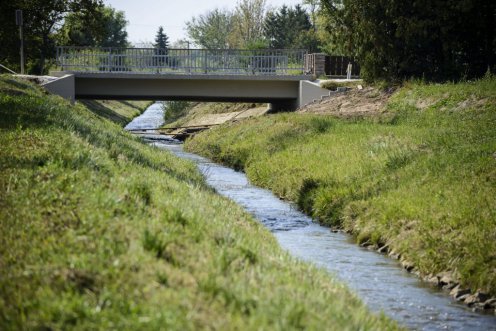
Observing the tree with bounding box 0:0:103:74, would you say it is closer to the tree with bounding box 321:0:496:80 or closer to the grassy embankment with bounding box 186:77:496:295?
the tree with bounding box 321:0:496:80

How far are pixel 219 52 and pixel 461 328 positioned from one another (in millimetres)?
37389

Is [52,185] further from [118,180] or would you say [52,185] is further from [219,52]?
[219,52]

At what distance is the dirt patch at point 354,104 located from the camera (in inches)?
1356

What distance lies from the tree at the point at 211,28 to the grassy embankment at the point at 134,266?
10666 centimetres

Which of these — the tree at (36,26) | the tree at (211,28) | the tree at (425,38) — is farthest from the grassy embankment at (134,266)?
the tree at (211,28)

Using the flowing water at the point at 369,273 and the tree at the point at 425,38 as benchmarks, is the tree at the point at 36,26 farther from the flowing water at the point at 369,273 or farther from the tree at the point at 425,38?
the flowing water at the point at 369,273

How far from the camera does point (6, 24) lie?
48.5 meters

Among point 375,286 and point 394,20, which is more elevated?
point 394,20

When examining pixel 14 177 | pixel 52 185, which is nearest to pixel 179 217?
pixel 52 185

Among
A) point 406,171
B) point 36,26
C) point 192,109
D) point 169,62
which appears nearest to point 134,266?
point 406,171

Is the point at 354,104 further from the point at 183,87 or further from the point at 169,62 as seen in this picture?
the point at 169,62

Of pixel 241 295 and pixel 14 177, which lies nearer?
pixel 241 295

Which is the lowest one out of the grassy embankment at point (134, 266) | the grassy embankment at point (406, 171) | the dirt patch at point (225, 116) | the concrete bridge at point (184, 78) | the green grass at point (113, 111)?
the green grass at point (113, 111)

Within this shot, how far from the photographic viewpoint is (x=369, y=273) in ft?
42.0
